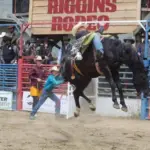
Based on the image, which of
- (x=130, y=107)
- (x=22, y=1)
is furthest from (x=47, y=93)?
(x=22, y=1)

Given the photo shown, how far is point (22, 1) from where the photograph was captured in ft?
63.7

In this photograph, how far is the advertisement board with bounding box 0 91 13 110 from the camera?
1634 cm

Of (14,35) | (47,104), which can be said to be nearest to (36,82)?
(47,104)

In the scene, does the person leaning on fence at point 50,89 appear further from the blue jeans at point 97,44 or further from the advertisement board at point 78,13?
the blue jeans at point 97,44

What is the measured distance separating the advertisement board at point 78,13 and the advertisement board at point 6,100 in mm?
2166

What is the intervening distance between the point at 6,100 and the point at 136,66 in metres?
8.64

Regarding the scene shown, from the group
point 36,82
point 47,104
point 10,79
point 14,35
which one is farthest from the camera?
point 14,35

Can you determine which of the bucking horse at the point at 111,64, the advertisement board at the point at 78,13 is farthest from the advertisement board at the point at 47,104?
the bucking horse at the point at 111,64

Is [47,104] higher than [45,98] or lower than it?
lower

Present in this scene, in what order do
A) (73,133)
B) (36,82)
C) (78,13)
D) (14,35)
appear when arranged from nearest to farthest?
(73,133) → (36,82) → (78,13) → (14,35)

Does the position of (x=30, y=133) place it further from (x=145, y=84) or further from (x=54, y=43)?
(x=54, y=43)

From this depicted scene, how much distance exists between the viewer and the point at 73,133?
37.8ft

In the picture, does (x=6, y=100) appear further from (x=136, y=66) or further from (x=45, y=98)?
(x=136, y=66)

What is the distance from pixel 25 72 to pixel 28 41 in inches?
47.9
